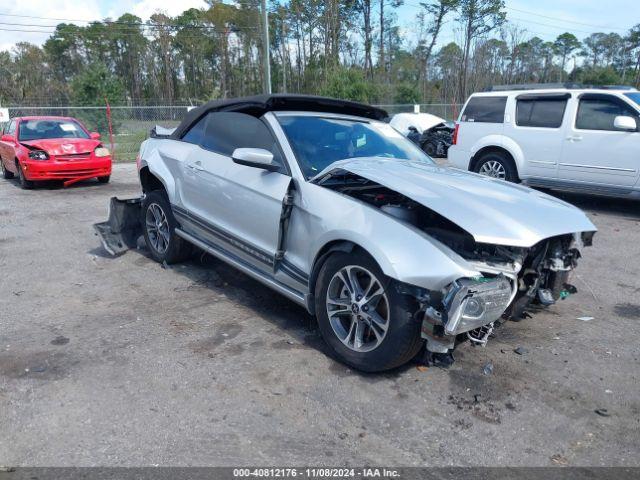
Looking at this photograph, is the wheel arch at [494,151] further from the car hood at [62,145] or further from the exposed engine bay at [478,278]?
the car hood at [62,145]

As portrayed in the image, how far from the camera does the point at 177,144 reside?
17.7ft

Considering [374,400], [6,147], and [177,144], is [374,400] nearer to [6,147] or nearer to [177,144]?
[177,144]

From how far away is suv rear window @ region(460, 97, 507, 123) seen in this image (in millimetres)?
9781

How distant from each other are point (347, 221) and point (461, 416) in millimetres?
1370

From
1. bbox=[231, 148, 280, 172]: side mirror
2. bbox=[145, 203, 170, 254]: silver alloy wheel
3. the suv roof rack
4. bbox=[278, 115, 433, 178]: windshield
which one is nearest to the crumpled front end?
bbox=[278, 115, 433, 178]: windshield

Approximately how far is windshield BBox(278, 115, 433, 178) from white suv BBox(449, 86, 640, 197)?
5010 millimetres

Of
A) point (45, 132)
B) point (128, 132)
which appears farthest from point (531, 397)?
point (128, 132)

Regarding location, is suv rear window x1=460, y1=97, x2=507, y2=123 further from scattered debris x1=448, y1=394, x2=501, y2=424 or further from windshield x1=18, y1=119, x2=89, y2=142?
windshield x1=18, y1=119, x2=89, y2=142

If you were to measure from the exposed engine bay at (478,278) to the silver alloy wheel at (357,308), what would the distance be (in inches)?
11.1

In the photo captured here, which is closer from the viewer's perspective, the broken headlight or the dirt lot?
the dirt lot

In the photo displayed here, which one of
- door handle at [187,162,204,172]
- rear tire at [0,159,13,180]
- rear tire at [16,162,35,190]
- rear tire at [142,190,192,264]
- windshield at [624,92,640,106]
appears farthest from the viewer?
rear tire at [0,159,13,180]

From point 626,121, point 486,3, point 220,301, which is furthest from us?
point 486,3

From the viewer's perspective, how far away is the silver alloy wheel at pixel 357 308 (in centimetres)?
329

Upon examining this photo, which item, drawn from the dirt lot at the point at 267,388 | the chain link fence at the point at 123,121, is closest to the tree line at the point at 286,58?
the chain link fence at the point at 123,121
